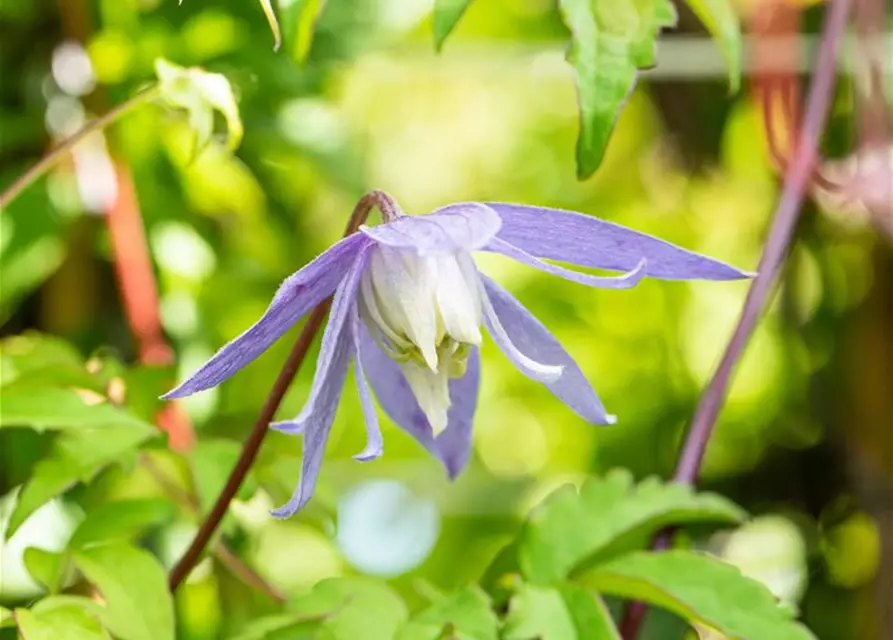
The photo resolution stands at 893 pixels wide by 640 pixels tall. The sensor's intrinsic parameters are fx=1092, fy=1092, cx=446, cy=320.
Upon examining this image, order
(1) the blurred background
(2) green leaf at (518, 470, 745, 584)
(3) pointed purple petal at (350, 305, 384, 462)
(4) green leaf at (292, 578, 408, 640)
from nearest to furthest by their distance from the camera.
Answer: (3) pointed purple petal at (350, 305, 384, 462) < (4) green leaf at (292, 578, 408, 640) < (2) green leaf at (518, 470, 745, 584) < (1) the blurred background

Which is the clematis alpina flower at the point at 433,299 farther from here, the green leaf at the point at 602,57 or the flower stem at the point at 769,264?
the flower stem at the point at 769,264

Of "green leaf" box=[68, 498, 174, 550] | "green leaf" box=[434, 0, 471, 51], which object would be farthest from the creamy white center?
"green leaf" box=[68, 498, 174, 550]

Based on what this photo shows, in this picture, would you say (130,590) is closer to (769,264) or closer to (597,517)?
(597,517)

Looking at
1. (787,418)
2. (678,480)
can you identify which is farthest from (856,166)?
(678,480)

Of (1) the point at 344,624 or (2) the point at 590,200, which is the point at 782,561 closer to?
(2) the point at 590,200

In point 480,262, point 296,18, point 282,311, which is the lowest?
point 480,262

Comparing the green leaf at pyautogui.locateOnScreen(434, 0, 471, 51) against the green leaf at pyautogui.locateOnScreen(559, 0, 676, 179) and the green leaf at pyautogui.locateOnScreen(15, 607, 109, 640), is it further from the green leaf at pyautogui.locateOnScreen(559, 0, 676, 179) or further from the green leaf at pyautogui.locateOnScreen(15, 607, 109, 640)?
the green leaf at pyautogui.locateOnScreen(15, 607, 109, 640)

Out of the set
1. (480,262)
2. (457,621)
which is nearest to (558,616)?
(457,621)
